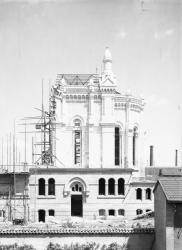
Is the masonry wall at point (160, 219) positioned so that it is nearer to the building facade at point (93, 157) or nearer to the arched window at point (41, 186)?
the building facade at point (93, 157)

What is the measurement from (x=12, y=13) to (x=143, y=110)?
29906mm

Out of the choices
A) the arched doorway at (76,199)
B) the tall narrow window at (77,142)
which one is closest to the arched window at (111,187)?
the arched doorway at (76,199)

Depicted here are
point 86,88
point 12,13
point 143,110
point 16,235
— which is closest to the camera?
point 12,13

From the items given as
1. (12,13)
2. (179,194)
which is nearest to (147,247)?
(179,194)

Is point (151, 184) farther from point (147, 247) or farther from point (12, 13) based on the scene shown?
point (12, 13)

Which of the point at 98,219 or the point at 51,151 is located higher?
the point at 51,151

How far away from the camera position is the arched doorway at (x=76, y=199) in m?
49.0

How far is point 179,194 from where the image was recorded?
111 feet

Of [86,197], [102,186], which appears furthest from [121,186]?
[86,197]

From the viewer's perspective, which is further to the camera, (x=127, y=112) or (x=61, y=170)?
(x=127, y=112)

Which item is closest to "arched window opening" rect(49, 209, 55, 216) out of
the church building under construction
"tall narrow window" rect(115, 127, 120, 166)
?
the church building under construction

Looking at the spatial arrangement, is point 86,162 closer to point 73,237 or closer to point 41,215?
point 41,215

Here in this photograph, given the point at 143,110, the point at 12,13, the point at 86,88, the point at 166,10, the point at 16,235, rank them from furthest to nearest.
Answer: the point at 143,110, the point at 86,88, the point at 16,235, the point at 12,13, the point at 166,10

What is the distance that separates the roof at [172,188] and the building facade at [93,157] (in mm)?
13957
